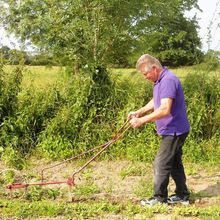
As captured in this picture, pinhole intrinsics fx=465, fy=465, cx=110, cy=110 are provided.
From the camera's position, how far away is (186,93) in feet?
26.6

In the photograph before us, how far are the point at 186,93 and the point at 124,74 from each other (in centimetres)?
134

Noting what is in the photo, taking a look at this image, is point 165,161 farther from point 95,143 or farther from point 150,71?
point 95,143

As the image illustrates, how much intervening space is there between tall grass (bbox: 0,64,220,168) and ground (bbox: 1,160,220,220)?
28cm

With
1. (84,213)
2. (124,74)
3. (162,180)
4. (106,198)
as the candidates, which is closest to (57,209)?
(84,213)

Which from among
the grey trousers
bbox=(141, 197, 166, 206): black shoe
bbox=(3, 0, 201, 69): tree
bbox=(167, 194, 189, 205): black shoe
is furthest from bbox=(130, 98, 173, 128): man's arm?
bbox=(3, 0, 201, 69): tree

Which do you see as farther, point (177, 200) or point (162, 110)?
point (177, 200)

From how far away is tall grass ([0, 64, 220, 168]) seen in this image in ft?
25.8

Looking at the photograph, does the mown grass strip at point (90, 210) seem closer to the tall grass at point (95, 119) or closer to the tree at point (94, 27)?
the tall grass at point (95, 119)

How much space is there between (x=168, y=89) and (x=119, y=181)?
2.13 metres

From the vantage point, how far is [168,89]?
537 cm

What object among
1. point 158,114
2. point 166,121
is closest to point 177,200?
point 166,121

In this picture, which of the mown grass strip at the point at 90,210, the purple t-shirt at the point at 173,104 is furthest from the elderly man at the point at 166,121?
the mown grass strip at the point at 90,210

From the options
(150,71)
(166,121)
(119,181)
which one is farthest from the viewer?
(119,181)

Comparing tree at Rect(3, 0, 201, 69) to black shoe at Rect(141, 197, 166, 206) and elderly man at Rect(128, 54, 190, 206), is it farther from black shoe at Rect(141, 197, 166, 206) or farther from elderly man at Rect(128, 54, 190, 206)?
black shoe at Rect(141, 197, 166, 206)
